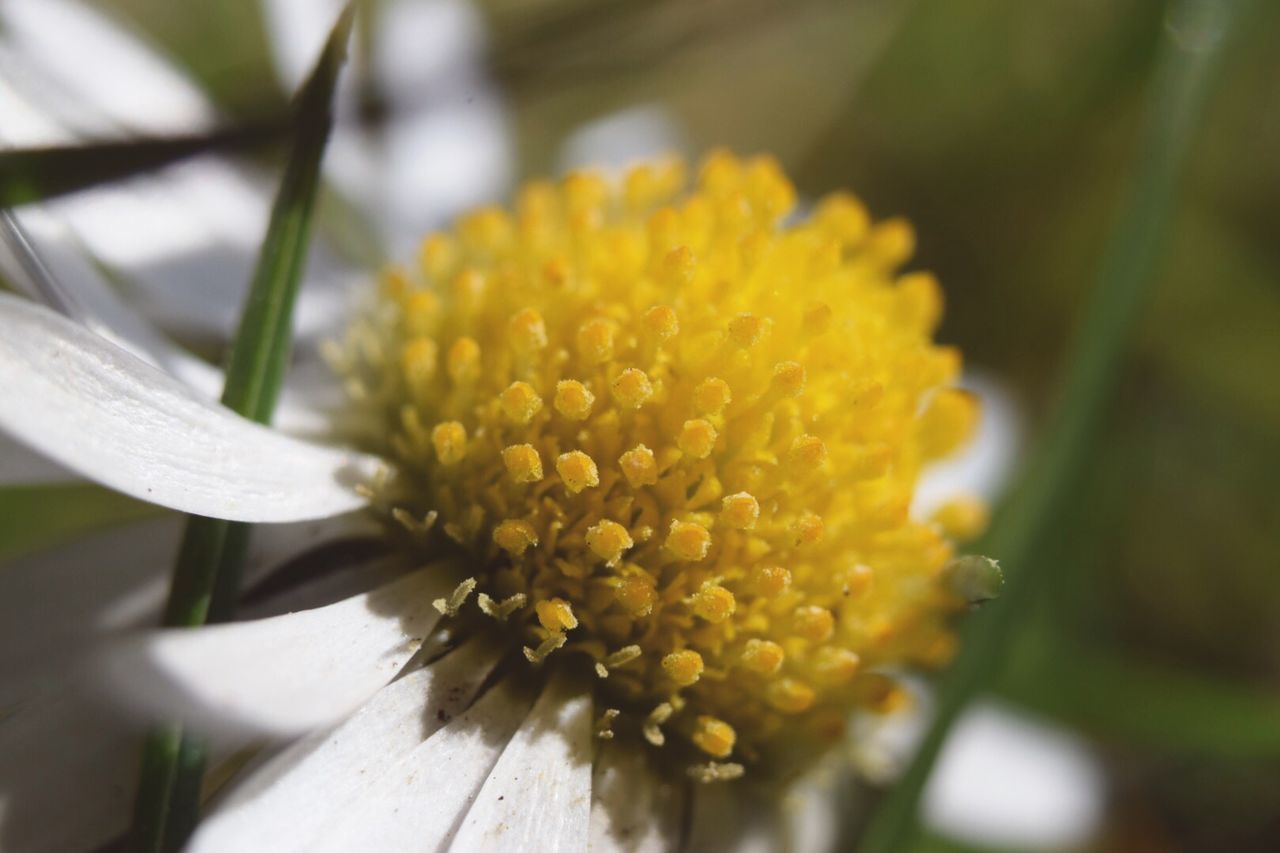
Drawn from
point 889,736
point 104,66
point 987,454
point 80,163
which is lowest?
point 889,736

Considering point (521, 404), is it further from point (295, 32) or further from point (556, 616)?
point (295, 32)

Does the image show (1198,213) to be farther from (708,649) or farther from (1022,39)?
(708,649)

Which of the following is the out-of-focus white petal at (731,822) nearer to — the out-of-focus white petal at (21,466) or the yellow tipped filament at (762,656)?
the yellow tipped filament at (762,656)

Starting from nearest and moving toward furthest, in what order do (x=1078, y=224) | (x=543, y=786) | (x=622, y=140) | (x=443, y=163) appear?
(x=543, y=786) < (x=443, y=163) < (x=622, y=140) < (x=1078, y=224)

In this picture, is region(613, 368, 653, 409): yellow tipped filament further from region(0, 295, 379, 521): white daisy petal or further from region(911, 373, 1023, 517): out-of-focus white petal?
region(911, 373, 1023, 517): out-of-focus white petal

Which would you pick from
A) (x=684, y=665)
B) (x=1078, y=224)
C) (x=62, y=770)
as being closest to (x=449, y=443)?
(x=684, y=665)

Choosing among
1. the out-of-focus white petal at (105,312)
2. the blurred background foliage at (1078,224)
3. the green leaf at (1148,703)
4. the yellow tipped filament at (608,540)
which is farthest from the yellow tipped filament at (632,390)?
the green leaf at (1148,703)

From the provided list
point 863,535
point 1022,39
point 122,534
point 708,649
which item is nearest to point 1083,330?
point 863,535
